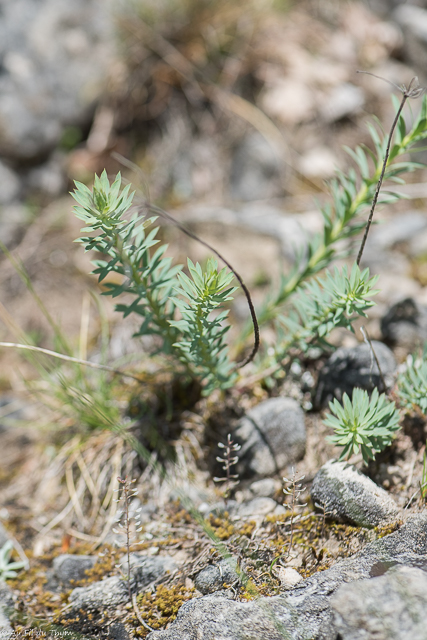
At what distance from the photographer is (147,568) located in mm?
1598

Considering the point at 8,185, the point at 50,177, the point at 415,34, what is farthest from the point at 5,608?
the point at 415,34

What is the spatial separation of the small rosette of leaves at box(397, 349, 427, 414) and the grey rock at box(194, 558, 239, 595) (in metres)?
0.81

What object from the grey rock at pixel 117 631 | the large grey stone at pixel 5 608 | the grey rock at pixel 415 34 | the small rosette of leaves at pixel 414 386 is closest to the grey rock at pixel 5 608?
the large grey stone at pixel 5 608

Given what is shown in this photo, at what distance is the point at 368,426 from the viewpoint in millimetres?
1446

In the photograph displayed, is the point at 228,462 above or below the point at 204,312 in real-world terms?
below

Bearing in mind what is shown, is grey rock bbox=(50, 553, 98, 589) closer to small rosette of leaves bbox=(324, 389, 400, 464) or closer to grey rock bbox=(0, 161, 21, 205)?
small rosette of leaves bbox=(324, 389, 400, 464)

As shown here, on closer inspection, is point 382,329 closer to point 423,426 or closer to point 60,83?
point 423,426

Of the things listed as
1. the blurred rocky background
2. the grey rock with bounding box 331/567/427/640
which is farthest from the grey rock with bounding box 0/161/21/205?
the grey rock with bounding box 331/567/427/640

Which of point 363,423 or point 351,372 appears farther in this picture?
point 351,372

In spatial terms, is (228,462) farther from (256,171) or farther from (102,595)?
(256,171)

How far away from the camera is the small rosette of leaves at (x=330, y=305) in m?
1.48

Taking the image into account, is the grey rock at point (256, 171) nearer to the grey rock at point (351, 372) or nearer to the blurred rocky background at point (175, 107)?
the blurred rocky background at point (175, 107)

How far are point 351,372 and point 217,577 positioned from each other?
3.00 ft

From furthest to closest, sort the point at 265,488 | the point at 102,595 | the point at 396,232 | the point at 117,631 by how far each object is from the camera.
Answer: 1. the point at 396,232
2. the point at 265,488
3. the point at 102,595
4. the point at 117,631
